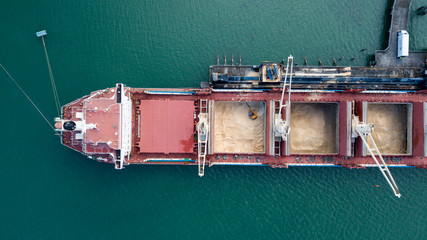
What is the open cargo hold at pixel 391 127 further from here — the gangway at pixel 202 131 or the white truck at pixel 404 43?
the gangway at pixel 202 131

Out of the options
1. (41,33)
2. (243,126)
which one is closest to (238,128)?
(243,126)

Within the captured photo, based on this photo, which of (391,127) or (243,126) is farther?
(243,126)

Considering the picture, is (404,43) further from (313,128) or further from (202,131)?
(202,131)

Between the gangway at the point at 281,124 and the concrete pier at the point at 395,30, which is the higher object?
the concrete pier at the point at 395,30

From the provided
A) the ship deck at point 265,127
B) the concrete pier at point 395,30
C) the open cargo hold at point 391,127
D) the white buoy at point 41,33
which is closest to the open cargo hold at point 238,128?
the ship deck at point 265,127

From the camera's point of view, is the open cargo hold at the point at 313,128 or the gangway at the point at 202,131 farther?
the open cargo hold at the point at 313,128

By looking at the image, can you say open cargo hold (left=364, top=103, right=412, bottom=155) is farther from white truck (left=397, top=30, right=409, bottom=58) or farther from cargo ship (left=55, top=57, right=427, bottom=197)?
white truck (left=397, top=30, right=409, bottom=58)

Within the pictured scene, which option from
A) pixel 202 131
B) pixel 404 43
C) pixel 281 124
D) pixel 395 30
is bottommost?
pixel 202 131

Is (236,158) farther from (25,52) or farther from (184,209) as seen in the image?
(25,52)
